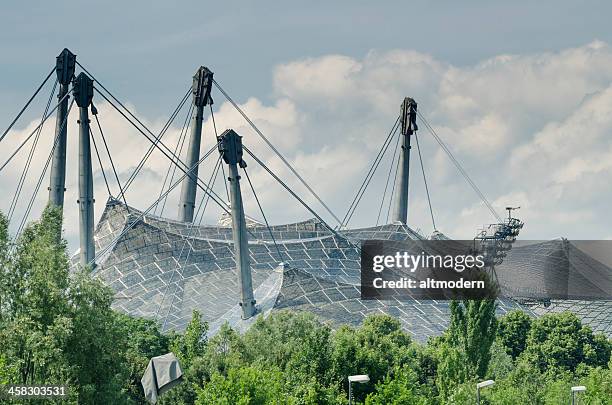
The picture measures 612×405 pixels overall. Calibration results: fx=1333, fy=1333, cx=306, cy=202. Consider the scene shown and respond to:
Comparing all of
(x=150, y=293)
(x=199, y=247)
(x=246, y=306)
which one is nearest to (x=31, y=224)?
(x=246, y=306)

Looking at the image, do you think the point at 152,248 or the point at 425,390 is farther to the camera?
the point at 152,248

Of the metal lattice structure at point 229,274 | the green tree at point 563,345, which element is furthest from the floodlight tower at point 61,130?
the green tree at point 563,345

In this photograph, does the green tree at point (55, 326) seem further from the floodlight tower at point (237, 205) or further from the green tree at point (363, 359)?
the floodlight tower at point (237, 205)

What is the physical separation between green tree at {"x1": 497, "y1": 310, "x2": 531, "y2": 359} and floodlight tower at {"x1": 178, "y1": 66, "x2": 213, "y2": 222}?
34511 mm

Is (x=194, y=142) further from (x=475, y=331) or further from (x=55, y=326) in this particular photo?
(x=55, y=326)

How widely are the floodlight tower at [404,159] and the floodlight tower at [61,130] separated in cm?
5045

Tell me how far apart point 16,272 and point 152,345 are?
41598mm

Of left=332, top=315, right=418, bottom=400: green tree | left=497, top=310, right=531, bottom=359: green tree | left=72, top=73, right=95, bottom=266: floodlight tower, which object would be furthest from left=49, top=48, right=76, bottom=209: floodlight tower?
left=497, top=310, right=531, bottom=359: green tree

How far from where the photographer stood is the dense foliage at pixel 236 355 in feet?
174

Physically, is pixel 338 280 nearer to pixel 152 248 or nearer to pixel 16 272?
pixel 152 248

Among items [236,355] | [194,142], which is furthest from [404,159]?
[236,355]

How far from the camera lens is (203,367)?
73.1 metres

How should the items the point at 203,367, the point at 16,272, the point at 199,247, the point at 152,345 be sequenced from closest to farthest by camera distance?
the point at 16,272 < the point at 203,367 < the point at 152,345 < the point at 199,247

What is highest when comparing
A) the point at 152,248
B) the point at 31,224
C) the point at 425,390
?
the point at 152,248
